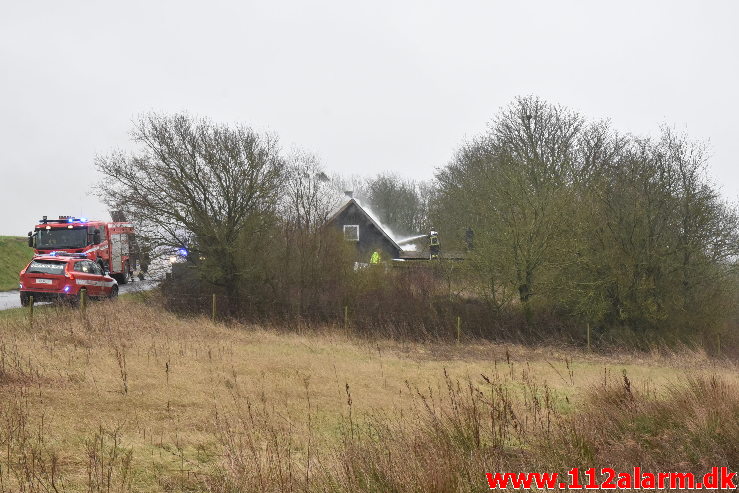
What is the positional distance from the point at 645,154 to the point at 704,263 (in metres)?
5.55

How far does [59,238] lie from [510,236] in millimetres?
19622

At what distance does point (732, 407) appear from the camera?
7633 millimetres

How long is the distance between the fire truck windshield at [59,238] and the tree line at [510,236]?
5.08m

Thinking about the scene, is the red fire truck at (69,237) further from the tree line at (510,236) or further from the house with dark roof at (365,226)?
the house with dark roof at (365,226)

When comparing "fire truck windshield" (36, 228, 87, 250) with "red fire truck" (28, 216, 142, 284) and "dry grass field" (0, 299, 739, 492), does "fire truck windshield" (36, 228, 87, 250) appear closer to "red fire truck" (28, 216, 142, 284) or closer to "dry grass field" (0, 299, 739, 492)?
"red fire truck" (28, 216, 142, 284)

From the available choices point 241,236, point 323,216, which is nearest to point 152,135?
point 241,236

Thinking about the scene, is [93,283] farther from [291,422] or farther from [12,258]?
[12,258]

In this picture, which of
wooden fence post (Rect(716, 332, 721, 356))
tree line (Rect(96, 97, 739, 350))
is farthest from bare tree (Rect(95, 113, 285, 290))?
wooden fence post (Rect(716, 332, 721, 356))

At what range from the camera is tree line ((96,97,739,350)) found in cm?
2617

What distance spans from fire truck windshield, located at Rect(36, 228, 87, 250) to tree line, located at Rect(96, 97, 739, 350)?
16.7 feet

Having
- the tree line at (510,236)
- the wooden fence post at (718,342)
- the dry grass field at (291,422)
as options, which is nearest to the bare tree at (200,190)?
the tree line at (510,236)

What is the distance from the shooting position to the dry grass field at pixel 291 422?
19.3ft

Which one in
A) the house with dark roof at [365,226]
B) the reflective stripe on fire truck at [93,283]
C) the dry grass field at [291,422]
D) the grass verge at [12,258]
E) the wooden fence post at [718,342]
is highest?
the house with dark roof at [365,226]

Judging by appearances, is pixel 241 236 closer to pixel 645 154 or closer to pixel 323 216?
pixel 323 216
